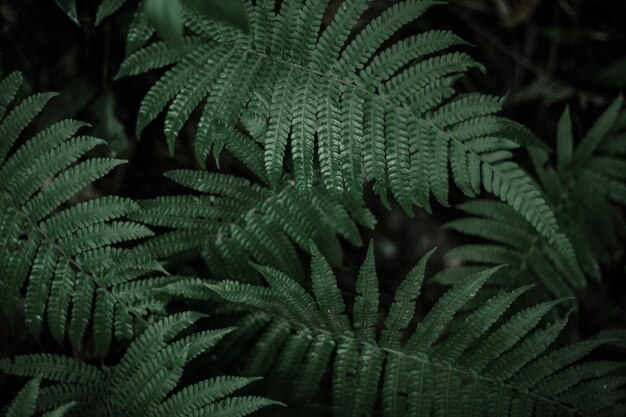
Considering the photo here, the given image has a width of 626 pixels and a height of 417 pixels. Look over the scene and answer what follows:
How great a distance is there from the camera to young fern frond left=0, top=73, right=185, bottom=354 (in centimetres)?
214

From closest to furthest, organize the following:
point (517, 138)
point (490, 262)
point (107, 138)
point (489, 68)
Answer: point (517, 138)
point (107, 138)
point (490, 262)
point (489, 68)

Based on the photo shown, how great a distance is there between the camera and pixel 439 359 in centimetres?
227

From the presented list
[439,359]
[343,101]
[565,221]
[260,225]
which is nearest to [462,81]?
[565,221]

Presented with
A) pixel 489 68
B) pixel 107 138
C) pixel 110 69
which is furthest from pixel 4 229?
pixel 489 68

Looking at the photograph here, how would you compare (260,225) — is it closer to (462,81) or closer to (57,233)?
(57,233)

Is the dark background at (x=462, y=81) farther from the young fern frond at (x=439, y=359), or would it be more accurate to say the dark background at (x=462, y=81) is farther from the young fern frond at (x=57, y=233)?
the young fern frond at (x=439, y=359)

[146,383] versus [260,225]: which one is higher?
[260,225]

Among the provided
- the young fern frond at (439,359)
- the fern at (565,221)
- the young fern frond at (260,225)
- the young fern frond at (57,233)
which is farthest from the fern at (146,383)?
the fern at (565,221)

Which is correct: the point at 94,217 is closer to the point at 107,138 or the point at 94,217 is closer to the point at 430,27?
the point at 107,138

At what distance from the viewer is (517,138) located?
2311 mm

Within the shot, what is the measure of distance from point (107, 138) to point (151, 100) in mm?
758

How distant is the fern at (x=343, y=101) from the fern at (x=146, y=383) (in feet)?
2.38

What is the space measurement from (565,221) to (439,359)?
131cm

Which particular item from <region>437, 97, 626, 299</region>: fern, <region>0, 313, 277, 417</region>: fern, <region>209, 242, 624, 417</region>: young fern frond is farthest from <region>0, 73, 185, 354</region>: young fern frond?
<region>437, 97, 626, 299</region>: fern
